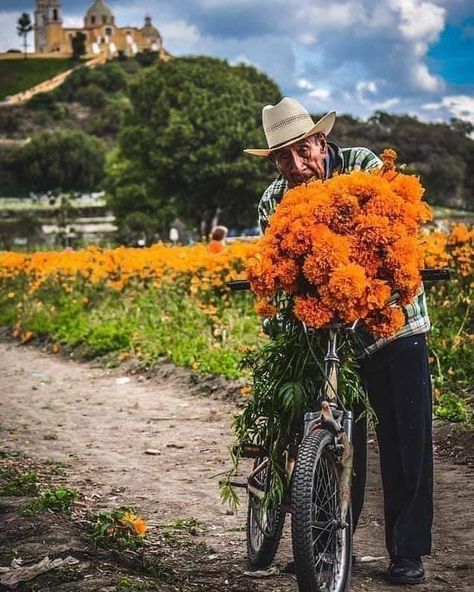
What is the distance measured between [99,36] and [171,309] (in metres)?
163

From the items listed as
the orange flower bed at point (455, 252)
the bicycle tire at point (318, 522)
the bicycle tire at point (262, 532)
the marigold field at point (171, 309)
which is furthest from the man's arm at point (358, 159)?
the orange flower bed at point (455, 252)

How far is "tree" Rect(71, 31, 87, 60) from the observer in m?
154

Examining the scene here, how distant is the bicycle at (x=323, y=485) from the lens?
12.9ft

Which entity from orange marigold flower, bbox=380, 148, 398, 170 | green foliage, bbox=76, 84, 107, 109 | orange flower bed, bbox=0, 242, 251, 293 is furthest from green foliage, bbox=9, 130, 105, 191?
orange marigold flower, bbox=380, 148, 398, 170

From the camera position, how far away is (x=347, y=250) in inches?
163

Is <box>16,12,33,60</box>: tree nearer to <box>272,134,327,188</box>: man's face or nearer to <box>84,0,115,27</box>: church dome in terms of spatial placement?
<box>84,0,115,27</box>: church dome

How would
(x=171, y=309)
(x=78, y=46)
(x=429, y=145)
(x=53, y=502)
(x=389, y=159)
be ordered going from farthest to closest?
1. (x=78, y=46)
2. (x=429, y=145)
3. (x=171, y=309)
4. (x=53, y=502)
5. (x=389, y=159)

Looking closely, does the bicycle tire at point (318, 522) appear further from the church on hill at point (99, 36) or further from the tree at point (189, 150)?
the church on hill at point (99, 36)

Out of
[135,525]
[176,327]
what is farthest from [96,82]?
[135,525]

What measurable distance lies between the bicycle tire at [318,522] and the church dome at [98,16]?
17369 cm

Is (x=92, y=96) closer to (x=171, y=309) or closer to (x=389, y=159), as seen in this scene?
(x=171, y=309)

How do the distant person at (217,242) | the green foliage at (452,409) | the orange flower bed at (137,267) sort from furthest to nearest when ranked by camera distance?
the distant person at (217,242) < the orange flower bed at (137,267) < the green foliage at (452,409)

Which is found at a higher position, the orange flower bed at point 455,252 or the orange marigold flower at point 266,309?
the orange flower bed at point 455,252

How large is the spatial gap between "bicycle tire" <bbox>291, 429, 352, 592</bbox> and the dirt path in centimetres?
38
